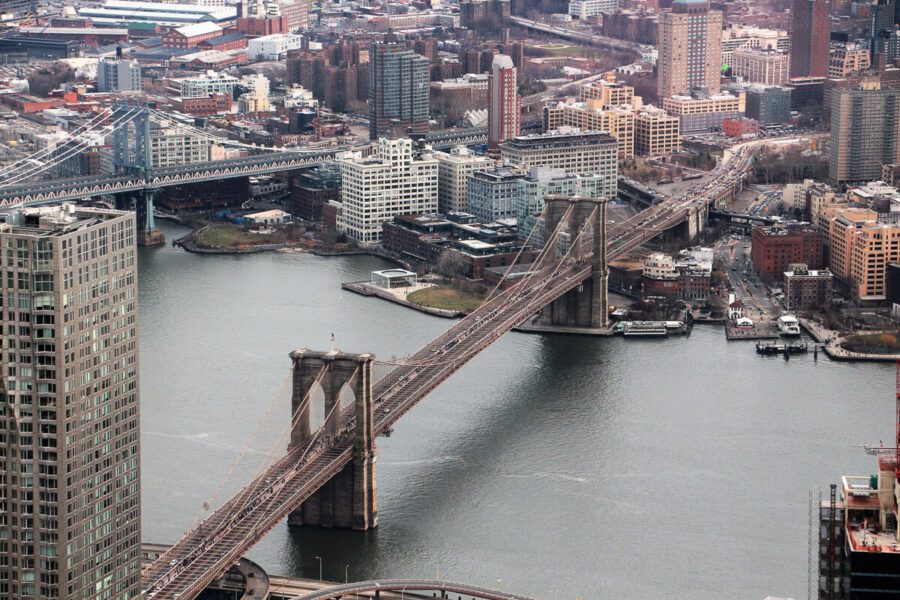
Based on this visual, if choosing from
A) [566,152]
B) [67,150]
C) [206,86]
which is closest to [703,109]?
[566,152]

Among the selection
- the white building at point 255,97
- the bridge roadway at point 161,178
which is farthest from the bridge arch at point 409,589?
the white building at point 255,97

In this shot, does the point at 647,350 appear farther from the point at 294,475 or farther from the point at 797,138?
the point at 797,138

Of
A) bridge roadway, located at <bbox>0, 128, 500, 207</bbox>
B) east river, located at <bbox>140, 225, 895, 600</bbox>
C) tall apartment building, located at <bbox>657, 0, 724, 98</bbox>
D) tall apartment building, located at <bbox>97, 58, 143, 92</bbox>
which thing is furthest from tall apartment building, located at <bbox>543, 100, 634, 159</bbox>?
east river, located at <bbox>140, 225, 895, 600</bbox>

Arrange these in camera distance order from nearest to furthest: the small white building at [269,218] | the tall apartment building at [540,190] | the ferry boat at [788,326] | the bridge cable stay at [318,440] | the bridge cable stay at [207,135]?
the bridge cable stay at [318,440]
the ferry boat at [788,326]
the tall apartment building at [540,190]
the small white building at [269,218]
the bridge cable stay at [207,135]

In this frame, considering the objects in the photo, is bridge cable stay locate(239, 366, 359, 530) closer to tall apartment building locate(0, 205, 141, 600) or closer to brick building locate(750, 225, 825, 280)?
tall apartment building locate(0, 205, 141, 600)

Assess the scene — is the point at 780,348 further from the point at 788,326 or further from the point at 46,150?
the point at 46,150

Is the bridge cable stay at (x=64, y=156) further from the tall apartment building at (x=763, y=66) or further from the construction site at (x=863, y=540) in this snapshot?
the construction site at (x=863, y=540)

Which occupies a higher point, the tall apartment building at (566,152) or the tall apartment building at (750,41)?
the tall apartment building at (750,41)
